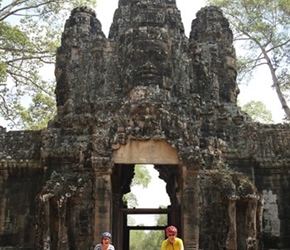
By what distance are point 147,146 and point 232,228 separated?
2.46 metres

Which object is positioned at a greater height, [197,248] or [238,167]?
[238,167]

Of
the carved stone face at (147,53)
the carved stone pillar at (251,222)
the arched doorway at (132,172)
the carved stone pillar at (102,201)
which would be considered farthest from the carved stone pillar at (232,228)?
the carved stone face at (147,53)

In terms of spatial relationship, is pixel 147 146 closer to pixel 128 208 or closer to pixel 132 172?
pixel 128 208

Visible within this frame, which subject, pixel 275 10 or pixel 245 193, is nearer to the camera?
pixel 245 193

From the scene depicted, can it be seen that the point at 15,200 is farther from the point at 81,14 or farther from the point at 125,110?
the point at 81,14

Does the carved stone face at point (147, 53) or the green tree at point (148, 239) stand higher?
the carved stone face at point (147, 53)

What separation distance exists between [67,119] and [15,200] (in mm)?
2361

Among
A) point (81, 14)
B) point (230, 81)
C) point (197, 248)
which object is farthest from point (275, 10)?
point (197, 248)

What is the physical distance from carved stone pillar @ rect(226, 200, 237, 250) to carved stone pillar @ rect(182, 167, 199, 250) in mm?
761

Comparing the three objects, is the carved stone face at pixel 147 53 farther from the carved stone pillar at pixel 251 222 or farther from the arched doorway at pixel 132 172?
the carved stone pillar at pixel 251 222

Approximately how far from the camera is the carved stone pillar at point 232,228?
32.1 feet

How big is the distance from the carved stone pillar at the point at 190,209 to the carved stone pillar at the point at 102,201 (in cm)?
154

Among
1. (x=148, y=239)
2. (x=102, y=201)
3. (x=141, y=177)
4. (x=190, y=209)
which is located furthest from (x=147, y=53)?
(x=148, y=239)

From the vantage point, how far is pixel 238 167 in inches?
437
